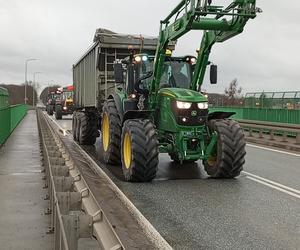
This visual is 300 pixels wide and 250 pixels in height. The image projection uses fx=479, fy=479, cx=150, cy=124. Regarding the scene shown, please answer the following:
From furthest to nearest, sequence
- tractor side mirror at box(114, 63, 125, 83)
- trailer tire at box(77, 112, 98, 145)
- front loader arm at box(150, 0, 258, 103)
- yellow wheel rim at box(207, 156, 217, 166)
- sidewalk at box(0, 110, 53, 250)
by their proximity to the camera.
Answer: trailer tire at box(77, 112, 98, 145) → tractor side mirror at box(114, 63, 125, 83) → yellow wheel rim at box(207, 156, 217, 166) → front loader arm at box(150, 0, 258, 103) → sidewalk at box(0, 110, 53, 250)

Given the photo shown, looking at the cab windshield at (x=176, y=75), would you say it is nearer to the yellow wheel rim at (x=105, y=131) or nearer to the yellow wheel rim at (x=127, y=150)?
the yellow wheel rim at (x=127, y=150)

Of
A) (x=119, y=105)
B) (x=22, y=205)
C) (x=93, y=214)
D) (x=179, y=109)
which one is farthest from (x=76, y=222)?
(x=119, y=105)

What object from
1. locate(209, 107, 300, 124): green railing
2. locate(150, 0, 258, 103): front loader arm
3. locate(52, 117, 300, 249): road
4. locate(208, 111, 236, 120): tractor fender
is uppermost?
locate(150, 0, 258, 103): front loader arm

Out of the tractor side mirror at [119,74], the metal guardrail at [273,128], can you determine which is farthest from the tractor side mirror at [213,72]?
the metal guardrail at [273,128]

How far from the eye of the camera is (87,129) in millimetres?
16844

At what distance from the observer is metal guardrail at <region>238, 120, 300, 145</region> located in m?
17.6

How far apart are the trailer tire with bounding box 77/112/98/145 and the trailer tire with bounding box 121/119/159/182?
24.5 feet

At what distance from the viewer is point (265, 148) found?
1695 centimetres

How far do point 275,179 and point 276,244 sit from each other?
455cm

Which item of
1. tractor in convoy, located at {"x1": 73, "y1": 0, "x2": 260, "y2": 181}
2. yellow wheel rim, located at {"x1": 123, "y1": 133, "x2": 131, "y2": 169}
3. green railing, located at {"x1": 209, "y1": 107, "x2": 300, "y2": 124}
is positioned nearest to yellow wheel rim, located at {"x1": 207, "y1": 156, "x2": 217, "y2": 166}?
tractor in convoy, located at {"x1": 73, "y1": 0, "x2": 260, "y2": 181}

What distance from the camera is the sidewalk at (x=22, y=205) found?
18.2 feet

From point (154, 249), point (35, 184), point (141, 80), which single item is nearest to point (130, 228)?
point (154, 249)

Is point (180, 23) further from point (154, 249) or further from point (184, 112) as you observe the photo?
point (154, 249)

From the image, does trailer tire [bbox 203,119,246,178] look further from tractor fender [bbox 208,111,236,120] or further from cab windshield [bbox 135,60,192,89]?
cab windshield [bbox 135,60,192,89]
